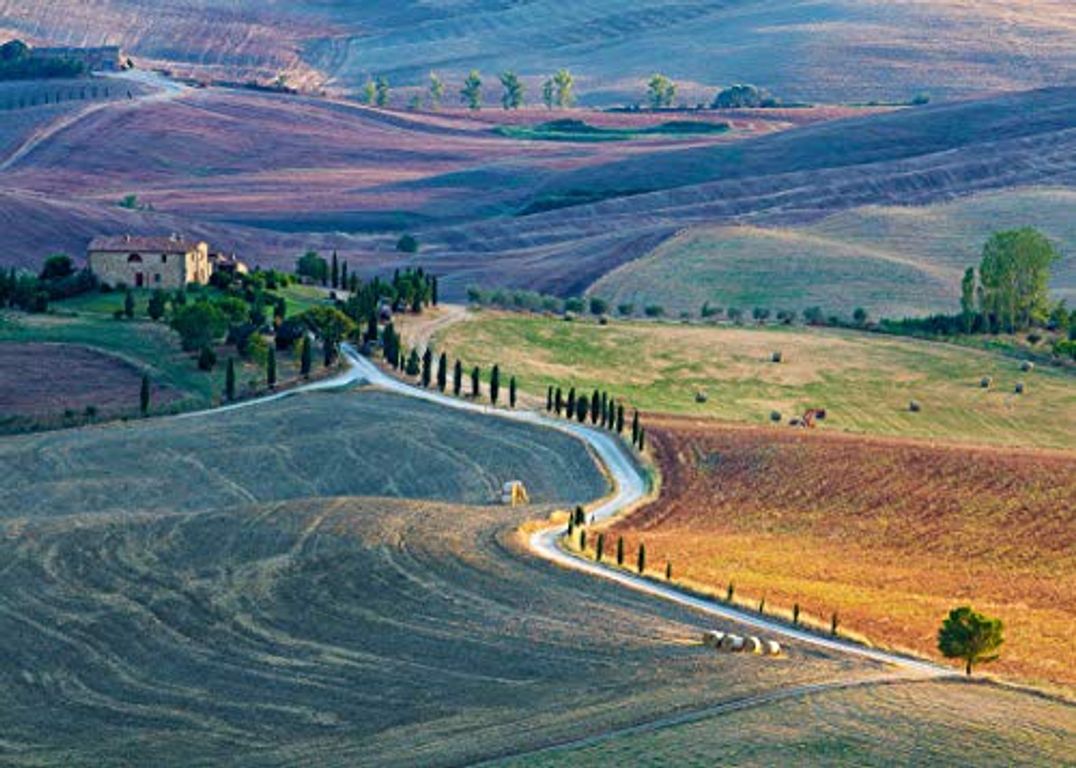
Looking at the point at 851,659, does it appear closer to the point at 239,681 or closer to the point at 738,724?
the point at 738,724

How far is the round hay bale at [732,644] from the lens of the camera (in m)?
50.8

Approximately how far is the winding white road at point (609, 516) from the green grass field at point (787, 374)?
23.2 feet

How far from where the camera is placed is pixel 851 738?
1693 inches

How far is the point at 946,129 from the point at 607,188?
32.6 meters

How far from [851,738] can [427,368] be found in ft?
172

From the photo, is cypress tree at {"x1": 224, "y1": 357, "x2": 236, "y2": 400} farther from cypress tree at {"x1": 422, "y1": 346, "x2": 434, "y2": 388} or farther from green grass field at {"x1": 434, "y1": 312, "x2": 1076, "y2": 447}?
green grass field at {"x1": 434, "y1": 312, "x2": 1076, "y2": 447}

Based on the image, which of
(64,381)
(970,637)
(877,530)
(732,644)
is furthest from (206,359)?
(970,637)

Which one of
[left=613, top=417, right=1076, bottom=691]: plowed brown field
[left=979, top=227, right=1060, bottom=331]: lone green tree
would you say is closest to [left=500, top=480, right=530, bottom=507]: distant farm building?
[left=613, top=417, right=1076, bottom=691]: plowed brown field

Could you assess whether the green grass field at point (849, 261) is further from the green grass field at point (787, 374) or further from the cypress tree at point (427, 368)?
the cypress tree at point (427, 368)

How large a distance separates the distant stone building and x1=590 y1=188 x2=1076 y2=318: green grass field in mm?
29754

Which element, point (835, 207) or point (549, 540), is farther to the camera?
point (835, 207)

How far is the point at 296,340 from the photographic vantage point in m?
96.9

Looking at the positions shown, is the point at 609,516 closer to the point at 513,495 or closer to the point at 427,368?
the point at 513,495

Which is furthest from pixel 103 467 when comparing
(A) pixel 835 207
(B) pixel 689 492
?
(A) pixel 835 207
